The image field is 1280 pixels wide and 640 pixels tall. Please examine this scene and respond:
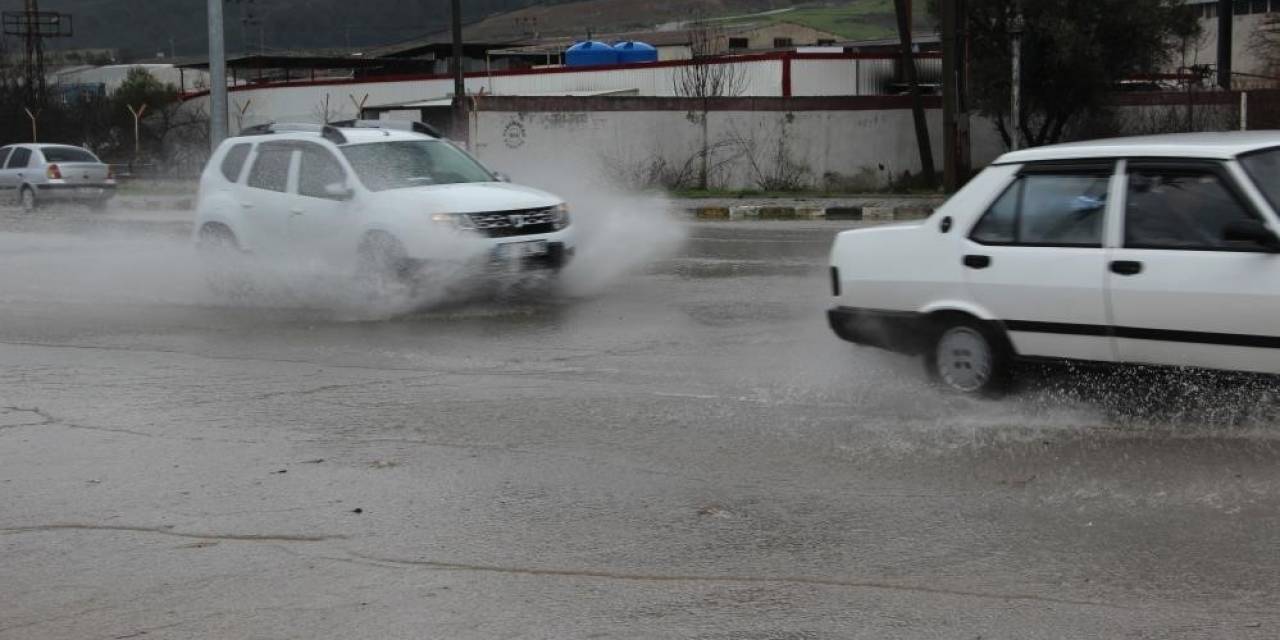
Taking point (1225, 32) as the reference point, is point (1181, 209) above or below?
below

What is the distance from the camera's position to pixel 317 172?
13.1 m

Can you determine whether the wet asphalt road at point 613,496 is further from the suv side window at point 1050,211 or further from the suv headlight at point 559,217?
the suv headlight at point 559,217

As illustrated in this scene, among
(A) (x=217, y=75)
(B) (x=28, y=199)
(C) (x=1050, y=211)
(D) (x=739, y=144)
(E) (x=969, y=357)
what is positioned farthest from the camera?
(D) (x=739, y=144)

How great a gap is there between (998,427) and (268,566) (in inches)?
150

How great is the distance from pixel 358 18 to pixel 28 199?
514 ft

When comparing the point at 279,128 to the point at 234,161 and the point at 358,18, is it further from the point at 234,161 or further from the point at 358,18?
the point at 358,18

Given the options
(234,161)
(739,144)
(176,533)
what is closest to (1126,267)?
(176,533)

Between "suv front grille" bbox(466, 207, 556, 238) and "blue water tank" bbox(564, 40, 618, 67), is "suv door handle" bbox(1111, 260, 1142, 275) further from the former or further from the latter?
"blue water tank" bbox(564, 40, 618, 67)

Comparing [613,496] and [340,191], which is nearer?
[613,496]

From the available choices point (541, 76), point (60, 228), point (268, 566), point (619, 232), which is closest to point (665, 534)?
point (268, 566)

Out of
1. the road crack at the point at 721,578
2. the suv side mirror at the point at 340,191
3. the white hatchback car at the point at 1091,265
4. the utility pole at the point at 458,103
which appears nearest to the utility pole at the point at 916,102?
the utility pole at the point at 458,103

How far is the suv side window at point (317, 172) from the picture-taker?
1287cm

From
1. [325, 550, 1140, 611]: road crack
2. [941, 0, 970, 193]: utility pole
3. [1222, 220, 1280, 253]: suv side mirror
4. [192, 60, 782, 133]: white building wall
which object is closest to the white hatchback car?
[1222, 220, 1280, 253]: suv side mirror

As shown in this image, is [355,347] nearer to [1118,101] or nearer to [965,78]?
[965,78]
